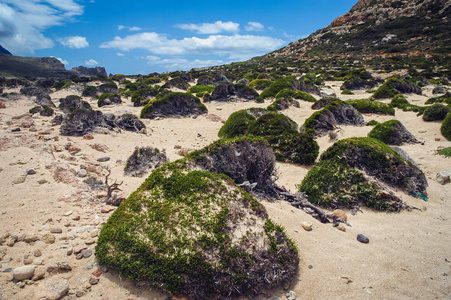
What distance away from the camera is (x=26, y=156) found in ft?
20.8

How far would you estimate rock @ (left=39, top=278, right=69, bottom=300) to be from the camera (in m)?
2.71

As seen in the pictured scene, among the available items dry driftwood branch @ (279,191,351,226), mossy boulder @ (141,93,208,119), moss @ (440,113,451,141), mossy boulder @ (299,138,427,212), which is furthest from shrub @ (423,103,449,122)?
mossy boulder @ (141,93,208,119)

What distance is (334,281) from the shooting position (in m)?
3.33

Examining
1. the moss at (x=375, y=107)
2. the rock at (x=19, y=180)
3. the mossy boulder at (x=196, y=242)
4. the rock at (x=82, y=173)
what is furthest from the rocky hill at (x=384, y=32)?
the rock at (x=19, y=180)

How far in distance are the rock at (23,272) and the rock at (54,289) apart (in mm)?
250

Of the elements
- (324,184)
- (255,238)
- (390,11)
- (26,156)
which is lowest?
(324,184)

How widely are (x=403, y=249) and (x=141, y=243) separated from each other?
14.7ft

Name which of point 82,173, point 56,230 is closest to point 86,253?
point 56,230

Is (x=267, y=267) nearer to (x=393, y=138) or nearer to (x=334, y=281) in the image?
(x=334, y=281)

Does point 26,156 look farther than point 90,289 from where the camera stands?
Yes

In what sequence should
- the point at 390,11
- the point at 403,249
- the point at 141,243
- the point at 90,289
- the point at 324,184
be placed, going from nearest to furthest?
the point at 90,289, the point at 141,243, the point at 403,249, the point at 324,184, the point at 390,11

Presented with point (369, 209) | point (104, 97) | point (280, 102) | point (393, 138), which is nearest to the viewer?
point (369, 209)

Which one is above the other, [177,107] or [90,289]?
[177,107]

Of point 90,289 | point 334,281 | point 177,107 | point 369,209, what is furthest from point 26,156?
point 177,107
